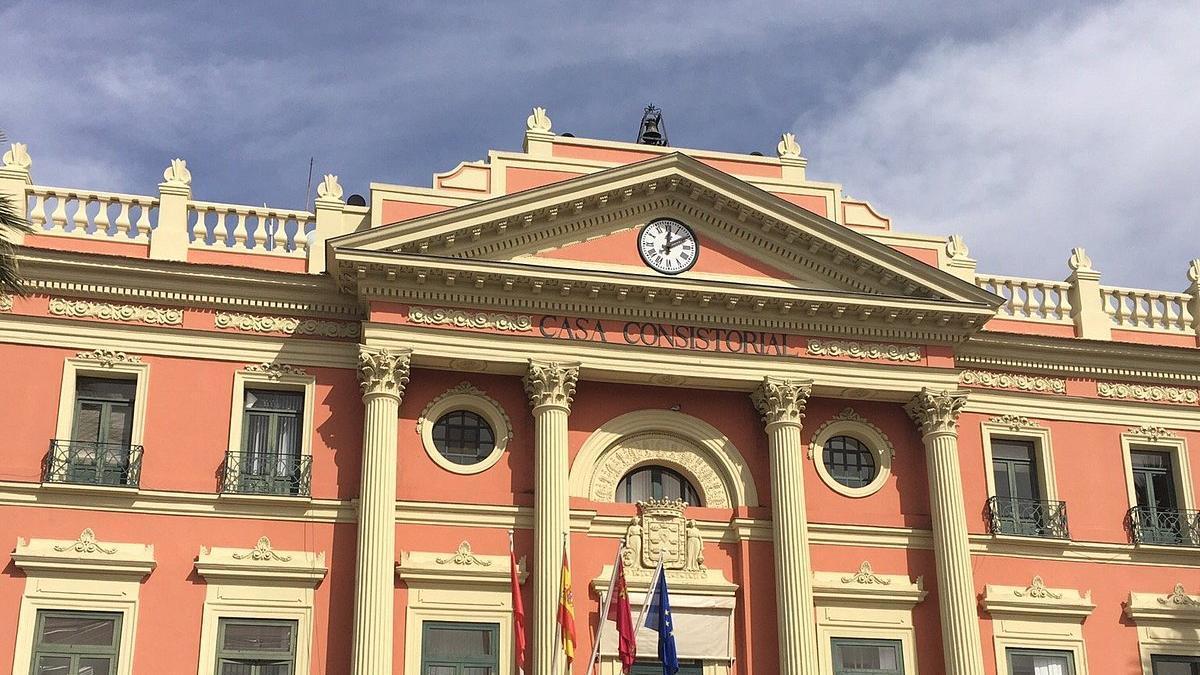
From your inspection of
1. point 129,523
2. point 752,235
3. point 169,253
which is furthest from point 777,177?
point 129,523

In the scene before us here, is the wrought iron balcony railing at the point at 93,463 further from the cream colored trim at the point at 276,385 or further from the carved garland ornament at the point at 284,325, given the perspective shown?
the carved garland ornament at the point at 284,325

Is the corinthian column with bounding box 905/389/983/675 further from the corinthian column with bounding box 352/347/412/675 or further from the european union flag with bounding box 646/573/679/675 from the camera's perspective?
the corinthian column with bounding box 352/347/412/675

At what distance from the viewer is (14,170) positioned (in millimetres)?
27422

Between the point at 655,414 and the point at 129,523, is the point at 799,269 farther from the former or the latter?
the point at 129,523

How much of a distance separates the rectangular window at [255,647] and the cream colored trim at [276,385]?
317cm

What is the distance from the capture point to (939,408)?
28.5 m

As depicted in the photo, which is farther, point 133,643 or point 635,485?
point 635,485

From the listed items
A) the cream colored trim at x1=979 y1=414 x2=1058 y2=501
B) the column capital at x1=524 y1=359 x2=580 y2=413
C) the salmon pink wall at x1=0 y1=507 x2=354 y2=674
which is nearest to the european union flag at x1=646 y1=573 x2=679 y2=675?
the column capital at x1=524 y1=359 x2=580 y2=413

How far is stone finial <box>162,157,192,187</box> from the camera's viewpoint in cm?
2795

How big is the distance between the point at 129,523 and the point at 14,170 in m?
6.98

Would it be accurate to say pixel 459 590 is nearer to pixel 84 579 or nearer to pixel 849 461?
pixel 84 579

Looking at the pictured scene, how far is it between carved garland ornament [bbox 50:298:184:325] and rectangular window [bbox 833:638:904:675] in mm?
13274

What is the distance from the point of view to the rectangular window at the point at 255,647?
2508 centimetres

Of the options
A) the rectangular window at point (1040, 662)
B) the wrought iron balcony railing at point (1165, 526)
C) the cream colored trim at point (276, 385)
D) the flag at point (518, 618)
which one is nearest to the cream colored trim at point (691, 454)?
the flag at point (518, 618)
